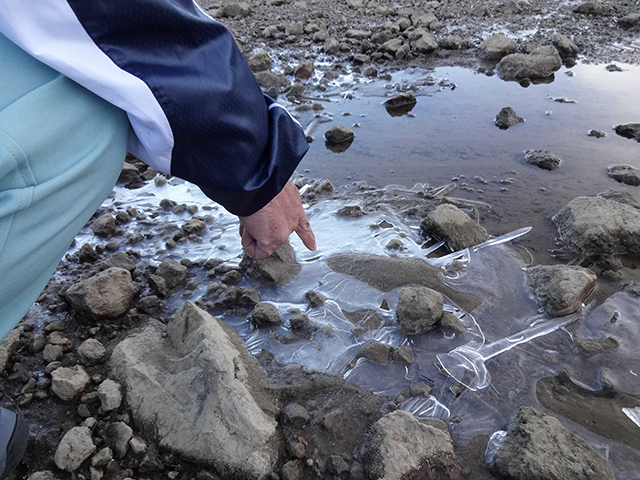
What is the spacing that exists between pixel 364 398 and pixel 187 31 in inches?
49.6

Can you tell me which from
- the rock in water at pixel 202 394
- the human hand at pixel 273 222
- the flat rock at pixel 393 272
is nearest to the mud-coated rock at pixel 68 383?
the rock in water at pixel 202 394

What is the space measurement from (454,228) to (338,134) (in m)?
1.29

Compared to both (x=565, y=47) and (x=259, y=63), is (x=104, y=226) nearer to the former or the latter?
(x=259, y=63)

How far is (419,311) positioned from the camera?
1967 mm

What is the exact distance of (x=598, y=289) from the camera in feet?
7.18

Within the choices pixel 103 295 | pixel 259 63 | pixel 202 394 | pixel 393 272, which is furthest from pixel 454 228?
pixel 259 63

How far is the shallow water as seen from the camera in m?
2.89

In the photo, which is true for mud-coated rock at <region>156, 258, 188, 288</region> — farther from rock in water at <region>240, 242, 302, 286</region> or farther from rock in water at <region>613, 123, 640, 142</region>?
rock in water at <region>613, 123, 640, 142</region>

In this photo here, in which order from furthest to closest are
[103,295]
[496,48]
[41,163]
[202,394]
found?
[496,48] < [103,295] < [202,394] < [41,163]

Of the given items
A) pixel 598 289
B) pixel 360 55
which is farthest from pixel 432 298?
A: pixel 360 55

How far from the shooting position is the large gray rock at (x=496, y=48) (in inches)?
193

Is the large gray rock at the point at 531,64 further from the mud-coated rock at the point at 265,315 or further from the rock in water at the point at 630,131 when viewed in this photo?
the mud-coated rock at the point at 265,315

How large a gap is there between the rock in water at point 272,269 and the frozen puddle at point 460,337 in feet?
0.13

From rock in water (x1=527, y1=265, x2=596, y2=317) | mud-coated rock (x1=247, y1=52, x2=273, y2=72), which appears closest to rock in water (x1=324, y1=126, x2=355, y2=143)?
mud-coated rock (x1=247, y1=52, x2=273, y2=72)
